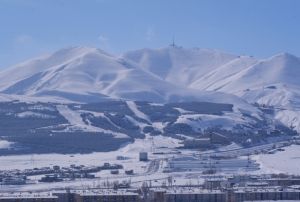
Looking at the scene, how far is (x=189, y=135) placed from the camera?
2051 inches

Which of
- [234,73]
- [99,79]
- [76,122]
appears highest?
[234,73]

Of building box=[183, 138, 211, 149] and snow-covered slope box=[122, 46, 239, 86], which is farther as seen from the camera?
snow-covered slope box=[122, 46, 239, 86]

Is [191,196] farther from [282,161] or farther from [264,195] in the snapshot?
[282,161]

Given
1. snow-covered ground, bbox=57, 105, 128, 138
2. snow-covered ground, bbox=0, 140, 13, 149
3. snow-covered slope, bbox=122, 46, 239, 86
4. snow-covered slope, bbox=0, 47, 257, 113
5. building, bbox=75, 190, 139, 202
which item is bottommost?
building, bbox=75, 190, 139, 202

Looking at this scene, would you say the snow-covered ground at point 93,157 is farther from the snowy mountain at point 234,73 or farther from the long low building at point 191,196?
the snowy mountain at point 234,73

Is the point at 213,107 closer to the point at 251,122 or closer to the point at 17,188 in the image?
the point at 251,122

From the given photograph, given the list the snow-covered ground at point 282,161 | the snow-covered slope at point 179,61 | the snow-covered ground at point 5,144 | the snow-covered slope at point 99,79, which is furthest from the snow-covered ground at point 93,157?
the snow-covered slope at point 179,61

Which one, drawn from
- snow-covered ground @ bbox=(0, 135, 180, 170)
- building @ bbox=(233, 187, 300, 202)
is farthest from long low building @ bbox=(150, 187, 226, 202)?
snow-covered ground @ bbox=(0, 135, 180, 170)

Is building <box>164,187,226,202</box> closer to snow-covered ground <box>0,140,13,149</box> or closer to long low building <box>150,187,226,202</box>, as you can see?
long low building <box>150,187,226,202</box>

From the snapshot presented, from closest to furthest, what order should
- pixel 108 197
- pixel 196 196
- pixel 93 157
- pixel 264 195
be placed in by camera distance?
pixel 108 197 → pixel 196 196 → pixel 264 195 → pixel 93 157

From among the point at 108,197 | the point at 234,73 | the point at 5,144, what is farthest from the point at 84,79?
the point at 108,197

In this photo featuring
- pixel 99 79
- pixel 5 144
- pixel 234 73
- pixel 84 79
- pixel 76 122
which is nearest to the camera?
pixel 5 144

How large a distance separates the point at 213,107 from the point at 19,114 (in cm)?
1468

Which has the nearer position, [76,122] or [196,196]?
[196,196]
